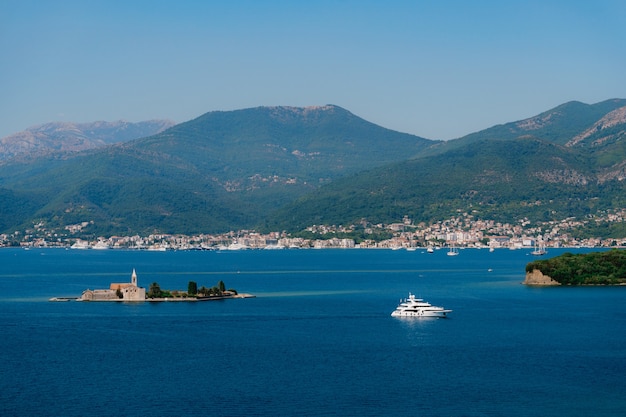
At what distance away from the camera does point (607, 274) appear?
108m

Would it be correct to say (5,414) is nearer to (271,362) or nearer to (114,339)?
(271,362)

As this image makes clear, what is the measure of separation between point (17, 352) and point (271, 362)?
582 inches

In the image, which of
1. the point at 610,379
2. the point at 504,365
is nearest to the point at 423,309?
the point at 504,365

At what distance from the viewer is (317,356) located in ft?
184

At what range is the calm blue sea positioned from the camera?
43.2 m

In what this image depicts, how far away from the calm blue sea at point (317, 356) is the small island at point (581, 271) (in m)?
7.87

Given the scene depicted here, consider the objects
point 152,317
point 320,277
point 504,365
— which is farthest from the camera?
point 320,277

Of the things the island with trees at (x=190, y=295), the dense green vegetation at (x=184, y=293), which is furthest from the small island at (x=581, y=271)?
the dense green vegetation at (x=184, y=293)

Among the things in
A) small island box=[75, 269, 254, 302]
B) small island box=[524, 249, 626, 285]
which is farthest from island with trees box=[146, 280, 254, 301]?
small island box=[524, 249, 626, 285]

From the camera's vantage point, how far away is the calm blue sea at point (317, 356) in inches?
1699

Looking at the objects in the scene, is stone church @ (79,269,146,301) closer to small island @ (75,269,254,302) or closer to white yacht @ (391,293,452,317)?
small island @ (75,269,254,302)

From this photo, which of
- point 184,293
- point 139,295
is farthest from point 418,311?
point 139,295

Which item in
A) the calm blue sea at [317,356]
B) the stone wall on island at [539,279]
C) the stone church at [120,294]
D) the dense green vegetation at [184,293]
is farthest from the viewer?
the stone wall on island at [539,279]

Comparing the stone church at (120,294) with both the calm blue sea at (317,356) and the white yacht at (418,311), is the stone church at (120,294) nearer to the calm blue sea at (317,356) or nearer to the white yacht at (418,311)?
the calm blue sea at (317,356)
